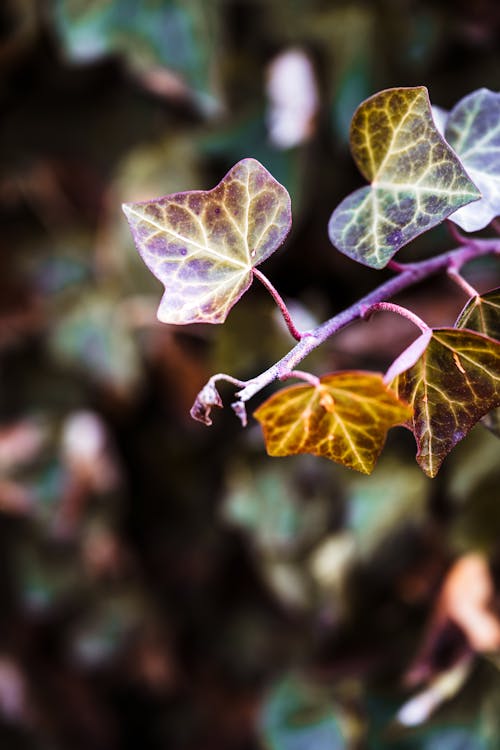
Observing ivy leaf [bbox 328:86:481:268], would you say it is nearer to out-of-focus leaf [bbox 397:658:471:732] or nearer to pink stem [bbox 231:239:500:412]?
pink stem [bbox 231:239:500:412]

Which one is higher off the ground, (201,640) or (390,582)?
(390,582)

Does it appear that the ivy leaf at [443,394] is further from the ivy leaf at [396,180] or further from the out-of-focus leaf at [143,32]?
the out-of-focus leaf at [143,32]

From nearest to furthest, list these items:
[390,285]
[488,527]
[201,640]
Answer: [390,285]
[488,527]
[201,640]

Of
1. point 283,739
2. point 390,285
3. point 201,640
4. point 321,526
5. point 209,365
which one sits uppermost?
point 390,285

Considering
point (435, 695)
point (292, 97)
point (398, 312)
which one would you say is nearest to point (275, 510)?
point (435, 695)

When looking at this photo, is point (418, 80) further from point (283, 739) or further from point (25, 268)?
point (283, 739)

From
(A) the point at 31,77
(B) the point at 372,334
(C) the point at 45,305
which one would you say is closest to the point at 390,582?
(B) the point at 372,334

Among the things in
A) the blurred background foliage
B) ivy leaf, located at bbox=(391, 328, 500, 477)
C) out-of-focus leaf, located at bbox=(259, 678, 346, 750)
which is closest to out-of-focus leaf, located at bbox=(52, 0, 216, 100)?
the blurred background foliage

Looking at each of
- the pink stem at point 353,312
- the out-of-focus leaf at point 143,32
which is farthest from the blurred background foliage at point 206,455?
the pink stem at point 353,312
